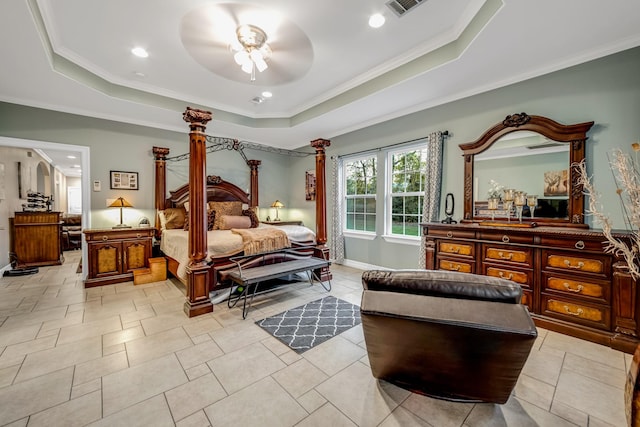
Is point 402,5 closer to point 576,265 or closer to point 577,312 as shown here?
point 576,265

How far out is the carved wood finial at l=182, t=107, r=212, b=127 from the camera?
303 centimetres

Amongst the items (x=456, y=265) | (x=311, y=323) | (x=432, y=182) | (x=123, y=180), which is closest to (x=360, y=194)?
(x=432, y=182)

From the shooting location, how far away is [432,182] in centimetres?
389

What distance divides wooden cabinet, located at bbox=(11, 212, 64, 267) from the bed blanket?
4312 millimetres

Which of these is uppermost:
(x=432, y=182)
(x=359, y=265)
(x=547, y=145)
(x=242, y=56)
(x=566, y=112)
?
(x=242, y=56)

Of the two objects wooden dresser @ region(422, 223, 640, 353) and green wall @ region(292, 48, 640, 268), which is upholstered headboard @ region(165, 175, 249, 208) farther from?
wooden dresser @ region(422, 223, 640, 353)

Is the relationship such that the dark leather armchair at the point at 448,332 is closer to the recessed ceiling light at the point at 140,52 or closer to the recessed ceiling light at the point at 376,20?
the recessed ceiling light at the point at 376,20

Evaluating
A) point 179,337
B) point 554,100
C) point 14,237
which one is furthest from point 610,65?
point 14,237

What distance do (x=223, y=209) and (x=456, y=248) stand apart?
4.16 metres

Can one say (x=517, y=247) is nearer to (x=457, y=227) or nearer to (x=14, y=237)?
(x=457, y=227)

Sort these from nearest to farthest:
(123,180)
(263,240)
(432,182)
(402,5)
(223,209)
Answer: (402,5)
(263,240)
(432,182)
(123,180)
(223,209)

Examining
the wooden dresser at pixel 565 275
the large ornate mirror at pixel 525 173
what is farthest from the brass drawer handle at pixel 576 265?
the large ornate mirror at pixel 525 173

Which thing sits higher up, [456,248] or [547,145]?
[547,145]

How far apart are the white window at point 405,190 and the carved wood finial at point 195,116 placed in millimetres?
3058
